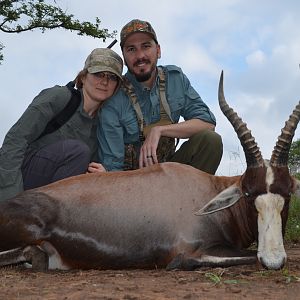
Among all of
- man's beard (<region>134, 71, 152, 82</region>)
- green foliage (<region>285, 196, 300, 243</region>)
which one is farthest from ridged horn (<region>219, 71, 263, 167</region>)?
green foliage (<region>285, 196, 300, 243</region>)

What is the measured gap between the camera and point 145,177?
531cm

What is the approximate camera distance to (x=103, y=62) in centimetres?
644

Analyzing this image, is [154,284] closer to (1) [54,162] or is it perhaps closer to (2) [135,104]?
(1) [54,162]

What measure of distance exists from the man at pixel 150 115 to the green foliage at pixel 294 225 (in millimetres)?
1394

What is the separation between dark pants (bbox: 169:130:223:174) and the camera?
6.66 m

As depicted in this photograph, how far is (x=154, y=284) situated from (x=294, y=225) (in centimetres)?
439

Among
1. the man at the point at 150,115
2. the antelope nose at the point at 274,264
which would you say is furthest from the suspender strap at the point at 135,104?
the antelope nose at the point at 274,264

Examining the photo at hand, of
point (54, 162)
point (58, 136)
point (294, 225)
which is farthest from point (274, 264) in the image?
point (294, 225)

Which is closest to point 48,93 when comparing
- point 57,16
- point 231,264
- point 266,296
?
point 231,264

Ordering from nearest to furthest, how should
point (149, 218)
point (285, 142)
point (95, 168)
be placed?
point (285, 142) < point (149, 218) < point (95, 168)

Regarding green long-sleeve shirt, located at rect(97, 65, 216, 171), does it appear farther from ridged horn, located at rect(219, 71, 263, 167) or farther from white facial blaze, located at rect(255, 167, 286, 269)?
white facial blaze, located at rect(255, 167, 286, 269)

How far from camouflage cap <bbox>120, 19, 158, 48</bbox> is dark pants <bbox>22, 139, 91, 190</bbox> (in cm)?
151

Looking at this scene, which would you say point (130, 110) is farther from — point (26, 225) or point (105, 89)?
point (26, 225)

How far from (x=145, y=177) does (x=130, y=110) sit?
160 cm
